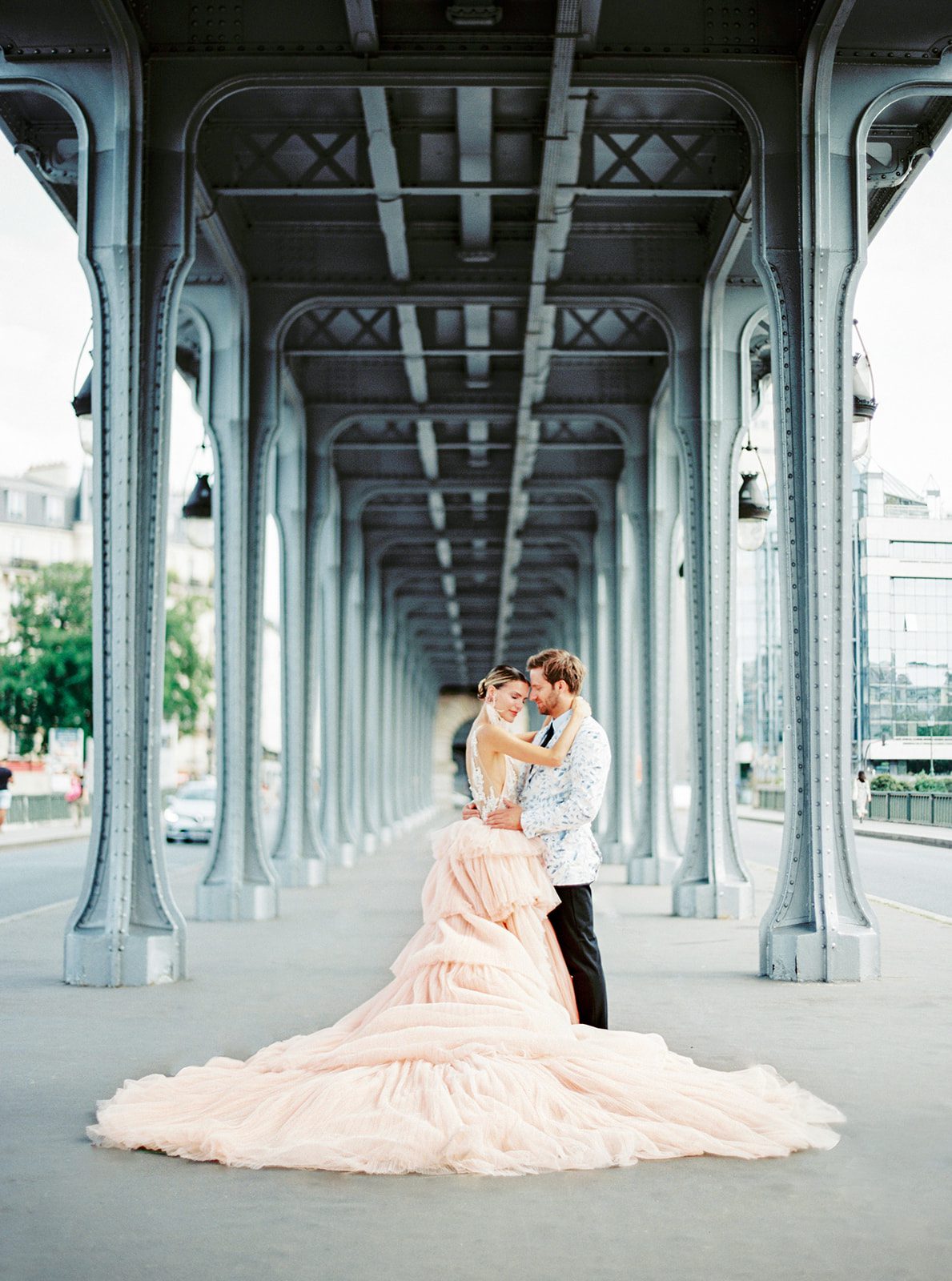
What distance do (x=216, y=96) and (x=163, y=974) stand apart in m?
6.23

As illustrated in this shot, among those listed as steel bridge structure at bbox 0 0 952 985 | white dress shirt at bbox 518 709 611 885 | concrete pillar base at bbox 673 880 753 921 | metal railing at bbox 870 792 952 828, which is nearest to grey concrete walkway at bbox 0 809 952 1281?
white dress shirt at bbox 518 709 611 885

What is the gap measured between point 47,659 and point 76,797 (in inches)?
420

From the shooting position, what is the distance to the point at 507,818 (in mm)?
7070

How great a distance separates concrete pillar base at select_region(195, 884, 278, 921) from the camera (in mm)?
15383

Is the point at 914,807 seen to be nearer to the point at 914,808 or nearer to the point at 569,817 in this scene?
the point at 914,808

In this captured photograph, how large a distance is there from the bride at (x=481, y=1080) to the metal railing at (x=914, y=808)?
82.8ft

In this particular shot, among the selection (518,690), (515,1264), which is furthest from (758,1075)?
(515,1264)

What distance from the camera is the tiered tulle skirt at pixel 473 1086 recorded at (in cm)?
532

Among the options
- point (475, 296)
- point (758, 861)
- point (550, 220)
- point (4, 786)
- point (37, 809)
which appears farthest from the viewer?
point (37, 809)

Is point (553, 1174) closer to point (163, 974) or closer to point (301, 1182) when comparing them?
point (301, 1182)

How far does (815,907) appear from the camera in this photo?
1045cm

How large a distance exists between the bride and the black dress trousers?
4.3 inches

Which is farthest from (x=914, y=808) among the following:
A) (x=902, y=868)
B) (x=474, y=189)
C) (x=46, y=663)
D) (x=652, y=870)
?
(x=46, y=663)

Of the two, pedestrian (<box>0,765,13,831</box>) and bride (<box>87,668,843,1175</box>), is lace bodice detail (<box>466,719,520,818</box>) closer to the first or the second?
bride (<box>87,668,843,1175</box>)
